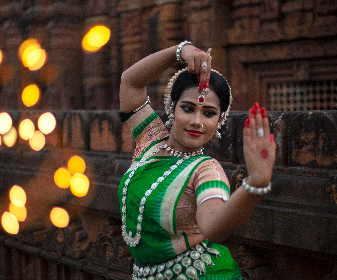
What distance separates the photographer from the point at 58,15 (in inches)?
279

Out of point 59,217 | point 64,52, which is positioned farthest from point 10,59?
point 59,217

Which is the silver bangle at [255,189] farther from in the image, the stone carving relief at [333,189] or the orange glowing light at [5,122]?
the orange glowing light at [5,122]

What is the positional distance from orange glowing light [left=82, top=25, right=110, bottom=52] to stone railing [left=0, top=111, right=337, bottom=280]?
3314 mm

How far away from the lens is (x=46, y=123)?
372 cm

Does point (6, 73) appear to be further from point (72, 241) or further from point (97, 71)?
point (72, 241)

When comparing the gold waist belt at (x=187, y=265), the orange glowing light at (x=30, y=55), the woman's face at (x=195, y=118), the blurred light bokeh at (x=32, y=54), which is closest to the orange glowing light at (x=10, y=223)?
the gold waist belt at (x=187, y=265)

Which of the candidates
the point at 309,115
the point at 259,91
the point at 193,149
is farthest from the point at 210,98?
the point at 259,91

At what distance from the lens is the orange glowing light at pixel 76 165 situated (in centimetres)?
337

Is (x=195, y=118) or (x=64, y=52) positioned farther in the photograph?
(x=64, y=52)

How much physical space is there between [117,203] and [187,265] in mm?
1485

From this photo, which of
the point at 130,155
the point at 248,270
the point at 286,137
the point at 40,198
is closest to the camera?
the point at 286,137

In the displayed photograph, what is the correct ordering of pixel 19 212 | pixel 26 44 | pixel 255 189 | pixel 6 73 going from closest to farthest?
pixel 255 189
pixel 19 212
pixel 26 44
pixel 6 73

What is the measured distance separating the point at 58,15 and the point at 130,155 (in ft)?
16.4

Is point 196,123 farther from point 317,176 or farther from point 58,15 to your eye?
point 58,15
